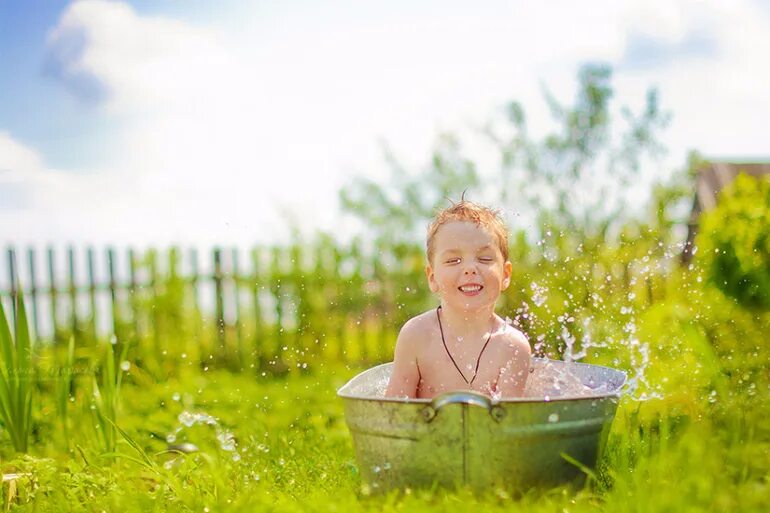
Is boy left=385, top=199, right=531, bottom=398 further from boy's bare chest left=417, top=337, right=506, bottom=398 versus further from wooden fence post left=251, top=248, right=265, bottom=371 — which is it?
wooden fence post left=251, top=248, right=265, bottom=371

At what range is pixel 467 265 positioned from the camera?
10.2 ft

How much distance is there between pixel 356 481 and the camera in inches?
130

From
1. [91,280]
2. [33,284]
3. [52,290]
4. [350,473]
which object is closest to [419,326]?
[350,473]

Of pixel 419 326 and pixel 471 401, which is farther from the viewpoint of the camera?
pixel 419 326

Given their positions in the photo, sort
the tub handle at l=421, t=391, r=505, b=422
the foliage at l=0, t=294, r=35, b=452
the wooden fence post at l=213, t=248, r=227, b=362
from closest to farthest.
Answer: the tub handle at l=421, t=391, r=505, b=422 < the foliage at l=0, t=294, r=35, b=452 < the wooden fence post at l=213, t=248, r=227, b=362

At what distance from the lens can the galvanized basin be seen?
2.54 meters

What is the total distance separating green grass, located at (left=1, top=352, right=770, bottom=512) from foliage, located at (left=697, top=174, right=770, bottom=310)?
2.28 ft

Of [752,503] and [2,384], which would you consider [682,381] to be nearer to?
[752,503]

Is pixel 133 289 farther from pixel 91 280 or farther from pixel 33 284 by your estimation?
pixel 33 284

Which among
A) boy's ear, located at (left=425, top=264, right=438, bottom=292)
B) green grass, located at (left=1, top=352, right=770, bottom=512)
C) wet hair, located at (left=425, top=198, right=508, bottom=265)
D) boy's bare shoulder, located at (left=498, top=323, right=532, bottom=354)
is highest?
wet hair, located at (left=425, top=198, right=508, bottom=265)

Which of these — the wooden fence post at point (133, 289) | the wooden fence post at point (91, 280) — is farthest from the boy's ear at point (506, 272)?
the wooden fence post at point (91, 280)

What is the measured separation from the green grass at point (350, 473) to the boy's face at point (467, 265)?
79 centimetres

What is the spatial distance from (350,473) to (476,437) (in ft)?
3.37

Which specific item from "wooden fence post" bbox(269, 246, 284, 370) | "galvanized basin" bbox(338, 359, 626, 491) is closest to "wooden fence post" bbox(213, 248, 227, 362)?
"wooden fence post" bbox(269, 246, 284, 370)
